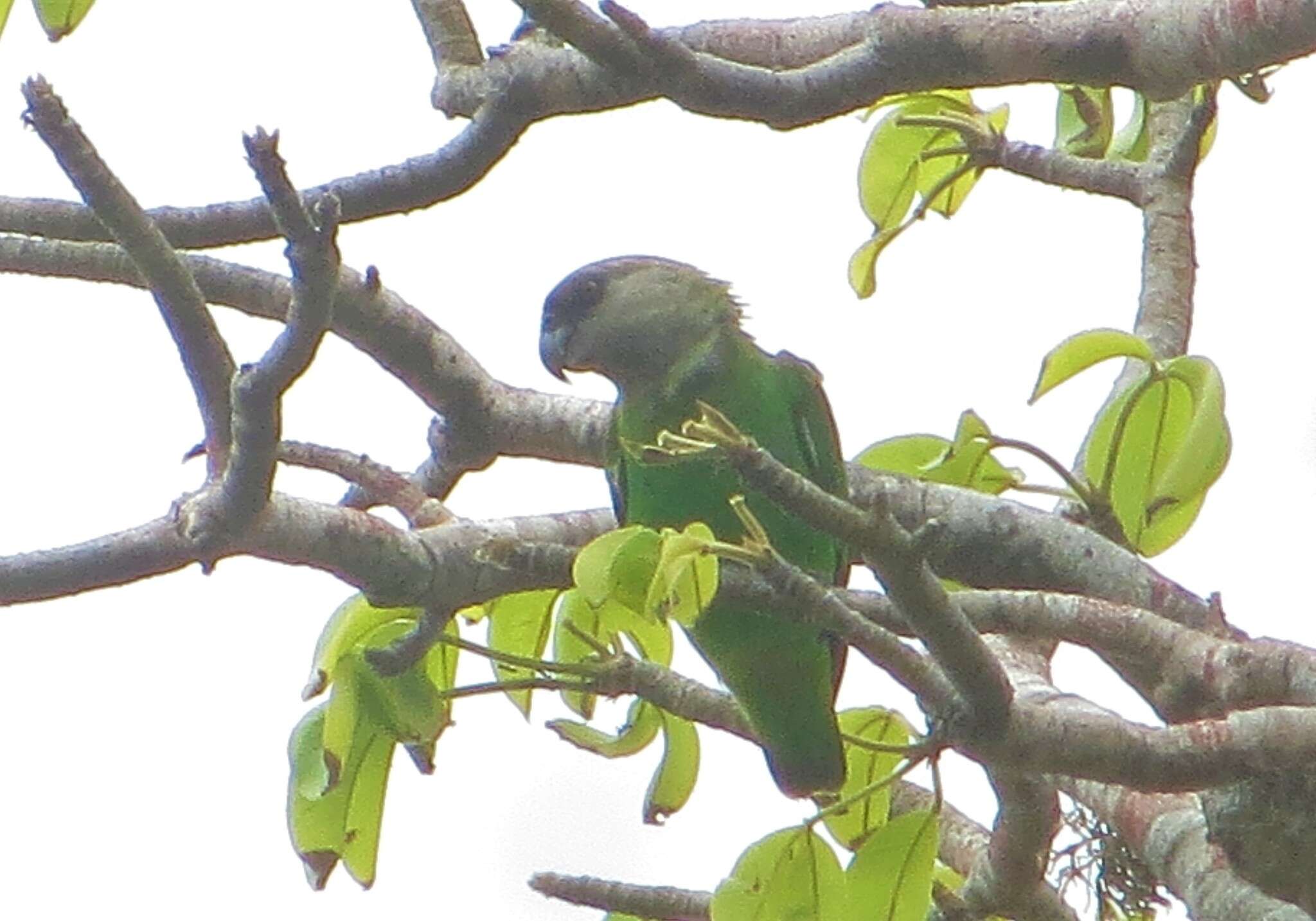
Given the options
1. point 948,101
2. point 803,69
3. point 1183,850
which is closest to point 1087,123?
point 948,101

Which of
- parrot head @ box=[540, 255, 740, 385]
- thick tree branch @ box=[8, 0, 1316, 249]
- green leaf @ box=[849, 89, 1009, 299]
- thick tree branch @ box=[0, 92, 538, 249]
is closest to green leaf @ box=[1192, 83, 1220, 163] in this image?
green leaf @ box=[849, 89, 1009, 299]

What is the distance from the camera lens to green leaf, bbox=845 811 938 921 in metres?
1.86

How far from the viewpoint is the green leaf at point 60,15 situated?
1.92 metres

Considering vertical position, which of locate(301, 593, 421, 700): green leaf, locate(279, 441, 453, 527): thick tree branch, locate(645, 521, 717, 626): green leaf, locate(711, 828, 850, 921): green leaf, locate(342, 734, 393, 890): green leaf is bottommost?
locate(711, 828, 850, 921): green leaf

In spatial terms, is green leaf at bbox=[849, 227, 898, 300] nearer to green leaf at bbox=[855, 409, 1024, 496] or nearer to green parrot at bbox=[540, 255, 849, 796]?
green parrot at bbox=[540, 255, 849, 796]

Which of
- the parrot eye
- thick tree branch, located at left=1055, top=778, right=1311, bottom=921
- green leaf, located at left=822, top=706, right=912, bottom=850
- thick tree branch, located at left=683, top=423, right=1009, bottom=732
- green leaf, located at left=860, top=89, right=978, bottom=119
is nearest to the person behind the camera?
thick tree branch, located at left=683, top=423, right=1009, bottom=732

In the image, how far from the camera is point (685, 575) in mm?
1527

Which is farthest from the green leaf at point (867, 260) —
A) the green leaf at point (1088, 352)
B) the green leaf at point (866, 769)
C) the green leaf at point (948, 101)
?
the green leaf at point (866, 769)

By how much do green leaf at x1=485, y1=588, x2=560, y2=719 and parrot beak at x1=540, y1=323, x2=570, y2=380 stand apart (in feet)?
3.26

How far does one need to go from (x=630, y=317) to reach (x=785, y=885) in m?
1.33

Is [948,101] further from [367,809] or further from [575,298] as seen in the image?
[367,809]

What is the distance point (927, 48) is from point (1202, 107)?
893 mm

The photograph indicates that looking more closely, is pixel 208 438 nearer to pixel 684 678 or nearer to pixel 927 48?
pixel 684 678

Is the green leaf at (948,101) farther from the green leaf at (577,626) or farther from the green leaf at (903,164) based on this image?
the green leaf at (577,626)
